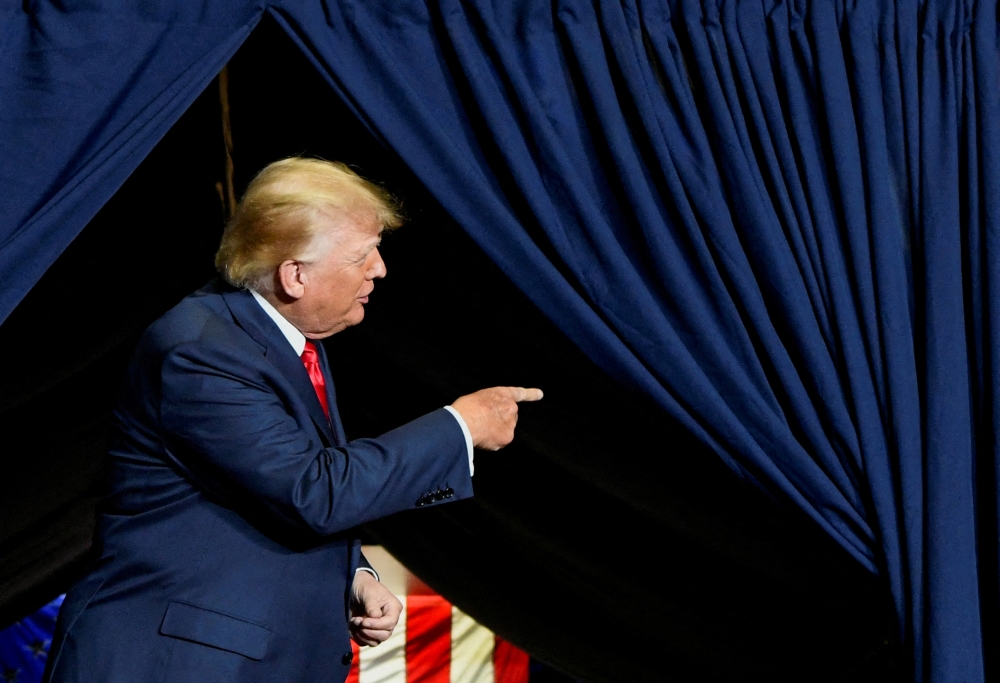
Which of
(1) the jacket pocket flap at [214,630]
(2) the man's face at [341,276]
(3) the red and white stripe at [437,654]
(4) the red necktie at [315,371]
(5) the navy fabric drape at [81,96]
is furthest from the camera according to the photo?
(3) the red and white stripe at [437,654]

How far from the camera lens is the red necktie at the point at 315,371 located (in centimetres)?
204

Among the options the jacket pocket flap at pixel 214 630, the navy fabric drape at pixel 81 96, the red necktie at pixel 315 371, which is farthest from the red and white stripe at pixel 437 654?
the navy fabric drape at pixel 81 96

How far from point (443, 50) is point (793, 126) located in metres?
0.62

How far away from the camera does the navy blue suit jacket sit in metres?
1.71

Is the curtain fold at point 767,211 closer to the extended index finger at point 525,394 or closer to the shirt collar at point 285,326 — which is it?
the extended index finger at point 525,394

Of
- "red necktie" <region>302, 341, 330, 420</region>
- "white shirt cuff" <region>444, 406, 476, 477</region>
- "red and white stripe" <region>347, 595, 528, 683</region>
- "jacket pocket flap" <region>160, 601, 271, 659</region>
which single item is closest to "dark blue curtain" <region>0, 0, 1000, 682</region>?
"white shirt cuff" <region>444, 406, 476, 477</region>

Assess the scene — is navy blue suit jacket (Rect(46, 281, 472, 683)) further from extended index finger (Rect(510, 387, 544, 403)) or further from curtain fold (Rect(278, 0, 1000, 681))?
curtain fold (Rect(278, 0, 1000, 681))

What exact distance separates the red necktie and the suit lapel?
12 centimetres

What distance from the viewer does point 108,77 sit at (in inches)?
75.6

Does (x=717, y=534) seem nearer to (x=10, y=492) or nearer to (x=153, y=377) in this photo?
(x=153, y=377)

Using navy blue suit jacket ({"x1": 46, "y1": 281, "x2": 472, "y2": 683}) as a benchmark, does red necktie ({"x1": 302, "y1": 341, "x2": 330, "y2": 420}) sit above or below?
above

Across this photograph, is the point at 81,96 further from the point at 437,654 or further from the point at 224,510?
the point at 437,654

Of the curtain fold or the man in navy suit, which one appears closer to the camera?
the man in navy suit

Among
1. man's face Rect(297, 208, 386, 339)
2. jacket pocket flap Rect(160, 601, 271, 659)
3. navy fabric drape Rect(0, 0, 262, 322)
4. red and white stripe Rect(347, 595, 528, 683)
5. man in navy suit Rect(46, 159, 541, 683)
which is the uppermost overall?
navy fabric drape Rect(0, 0, 262, 322)
